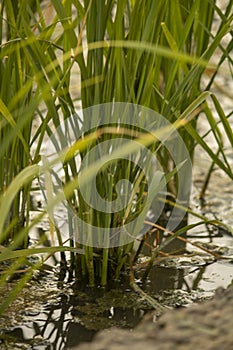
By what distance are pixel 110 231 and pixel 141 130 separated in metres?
0.19

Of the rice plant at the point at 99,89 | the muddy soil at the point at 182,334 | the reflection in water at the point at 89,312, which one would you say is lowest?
the reflection in water at the point at 89,312

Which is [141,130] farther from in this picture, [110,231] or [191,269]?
[191,269]

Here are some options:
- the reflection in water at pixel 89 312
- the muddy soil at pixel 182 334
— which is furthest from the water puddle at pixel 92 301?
the muddy soil at pixel 182 334

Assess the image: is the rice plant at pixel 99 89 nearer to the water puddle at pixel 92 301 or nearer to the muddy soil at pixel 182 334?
the water puddle at pixel 92 301

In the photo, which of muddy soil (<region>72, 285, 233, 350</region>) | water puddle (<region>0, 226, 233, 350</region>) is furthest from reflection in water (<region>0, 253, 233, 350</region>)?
muddy soil (<region>72, 285, 233, 350</region>)

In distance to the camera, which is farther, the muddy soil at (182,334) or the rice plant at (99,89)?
Result: the rice plant at (99,89)

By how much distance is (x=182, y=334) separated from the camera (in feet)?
3.07

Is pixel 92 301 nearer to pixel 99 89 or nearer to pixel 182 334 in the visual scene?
pixel 99 89

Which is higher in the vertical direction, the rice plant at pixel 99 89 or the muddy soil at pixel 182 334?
the rice plant at pixel 99 89

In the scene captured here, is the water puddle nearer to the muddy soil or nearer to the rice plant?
the rice plant

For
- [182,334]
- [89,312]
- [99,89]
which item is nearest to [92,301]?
[89,312]

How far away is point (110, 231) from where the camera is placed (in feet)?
5.12

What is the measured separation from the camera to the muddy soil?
3.01ft

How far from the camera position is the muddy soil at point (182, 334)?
0.92 metres
